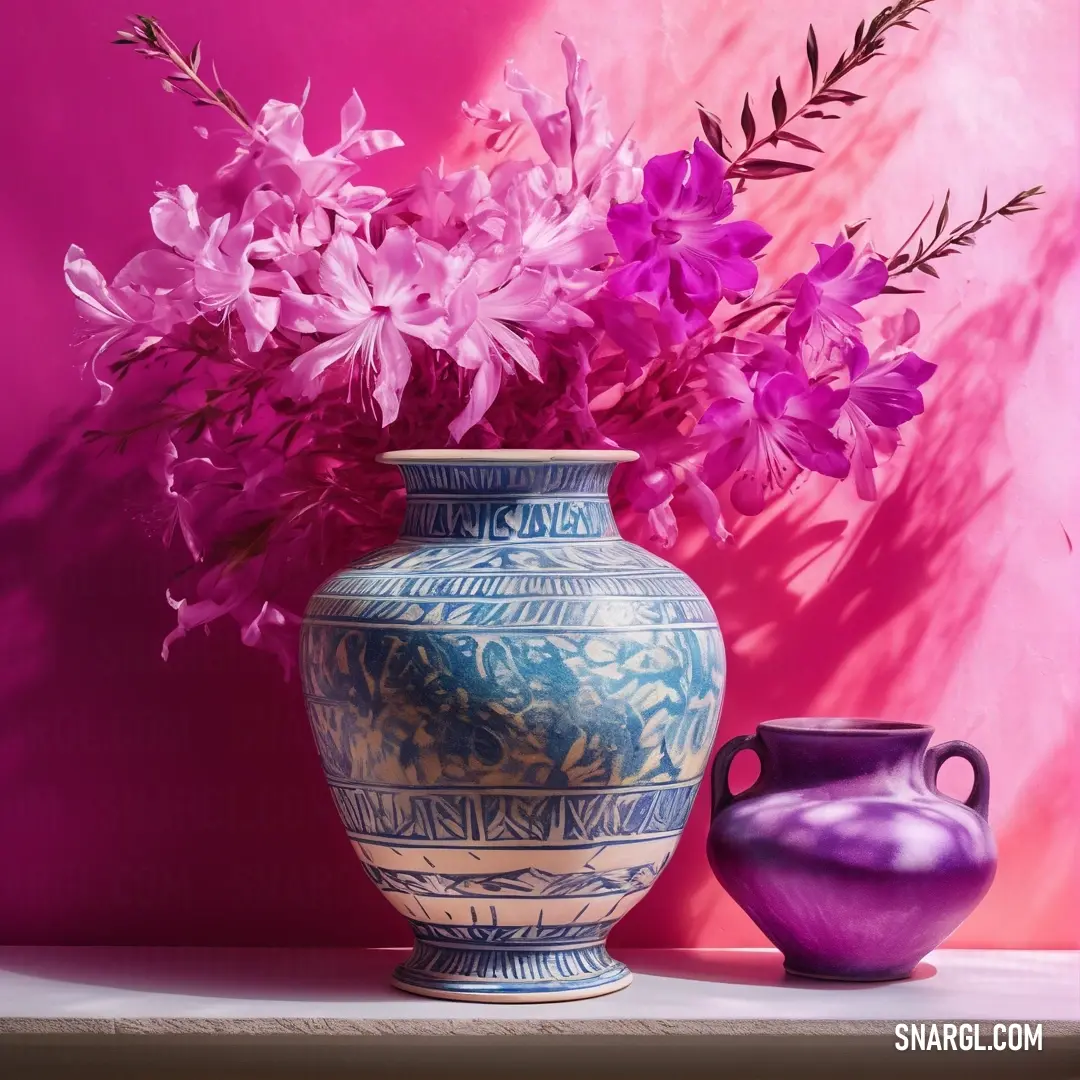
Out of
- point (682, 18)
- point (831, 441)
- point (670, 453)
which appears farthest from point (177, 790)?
point (682, 18)

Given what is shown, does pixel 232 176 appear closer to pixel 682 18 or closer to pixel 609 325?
pixel 609 325

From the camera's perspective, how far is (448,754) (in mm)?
995

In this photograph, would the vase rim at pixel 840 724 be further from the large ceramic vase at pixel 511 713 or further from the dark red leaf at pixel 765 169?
the dark red leaf at pixel 765 169

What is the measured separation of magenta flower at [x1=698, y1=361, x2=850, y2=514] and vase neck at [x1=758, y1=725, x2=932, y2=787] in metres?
0.20

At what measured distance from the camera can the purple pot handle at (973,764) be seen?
115 centimetres

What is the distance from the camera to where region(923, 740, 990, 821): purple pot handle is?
45.4 inches

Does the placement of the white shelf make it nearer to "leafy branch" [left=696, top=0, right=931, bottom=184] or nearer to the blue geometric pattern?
the blue geometric pattern

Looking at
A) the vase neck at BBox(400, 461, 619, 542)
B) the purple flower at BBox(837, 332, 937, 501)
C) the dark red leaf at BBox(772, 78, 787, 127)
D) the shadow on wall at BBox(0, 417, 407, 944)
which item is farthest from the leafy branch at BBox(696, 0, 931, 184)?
the shadow on wall at BBox(0, 417, 407, 944)

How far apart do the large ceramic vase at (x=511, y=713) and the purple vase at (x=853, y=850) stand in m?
0.08

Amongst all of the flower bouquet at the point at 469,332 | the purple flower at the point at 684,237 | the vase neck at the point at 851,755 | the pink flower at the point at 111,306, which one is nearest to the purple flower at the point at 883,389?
the flower bouquet at the point at 469,332

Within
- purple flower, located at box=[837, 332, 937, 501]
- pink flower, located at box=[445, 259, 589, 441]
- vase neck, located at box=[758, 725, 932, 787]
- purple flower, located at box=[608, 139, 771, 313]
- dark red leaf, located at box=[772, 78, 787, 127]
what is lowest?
vase neck, located at box=[758, 725, 932, 787]

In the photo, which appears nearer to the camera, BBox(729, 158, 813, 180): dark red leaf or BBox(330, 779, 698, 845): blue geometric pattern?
BBox(330, 779, 698, 845): blue geometric pattern

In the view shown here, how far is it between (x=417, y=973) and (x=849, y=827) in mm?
327

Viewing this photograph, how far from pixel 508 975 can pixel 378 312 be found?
1.53 feet
